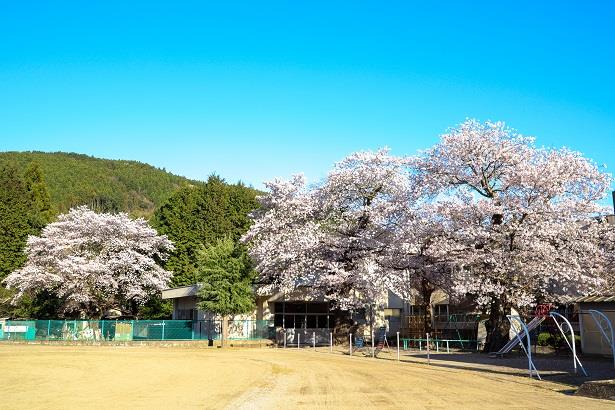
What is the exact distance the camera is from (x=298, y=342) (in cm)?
4184

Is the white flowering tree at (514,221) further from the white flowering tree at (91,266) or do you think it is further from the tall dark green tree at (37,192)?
the tall dark green tree at (37,192)

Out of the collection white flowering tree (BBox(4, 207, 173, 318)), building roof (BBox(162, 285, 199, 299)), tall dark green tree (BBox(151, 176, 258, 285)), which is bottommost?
building roof (BBox(162, 285, 199, 299))

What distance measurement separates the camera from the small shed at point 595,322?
26.1m

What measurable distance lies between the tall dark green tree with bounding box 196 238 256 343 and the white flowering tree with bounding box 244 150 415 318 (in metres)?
1.48

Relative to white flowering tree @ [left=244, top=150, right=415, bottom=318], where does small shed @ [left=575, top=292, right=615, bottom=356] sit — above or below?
below

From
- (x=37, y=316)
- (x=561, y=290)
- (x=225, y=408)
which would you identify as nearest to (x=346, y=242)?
(x=561, y=290)

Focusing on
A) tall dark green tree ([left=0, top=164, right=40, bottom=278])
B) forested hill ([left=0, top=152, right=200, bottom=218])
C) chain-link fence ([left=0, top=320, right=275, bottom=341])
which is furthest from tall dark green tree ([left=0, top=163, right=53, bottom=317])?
forested hill ([left=0, top=152, right=200, bottom=218])

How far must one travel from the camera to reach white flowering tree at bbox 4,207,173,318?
4791 cm

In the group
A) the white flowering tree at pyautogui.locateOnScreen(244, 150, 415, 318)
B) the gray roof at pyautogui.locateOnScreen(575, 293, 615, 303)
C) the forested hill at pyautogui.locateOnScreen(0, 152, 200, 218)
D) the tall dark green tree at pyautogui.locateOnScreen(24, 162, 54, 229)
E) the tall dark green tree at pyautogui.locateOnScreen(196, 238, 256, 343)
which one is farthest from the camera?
the forested hill at pyautogui.locateOnScreen(0, 152, 200, 218)

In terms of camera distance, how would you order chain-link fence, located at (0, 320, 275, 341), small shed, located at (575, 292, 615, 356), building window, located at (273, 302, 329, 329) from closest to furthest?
small shed, located at (575, 292, 615, 356) → chain-link fence, located at (0, 320, 275, 341) → building window, located at (273, 302, 329, 329)

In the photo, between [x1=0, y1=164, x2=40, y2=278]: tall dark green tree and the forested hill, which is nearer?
[x1=0, y1=164, x2=40, y2=278]: tall dark green tree

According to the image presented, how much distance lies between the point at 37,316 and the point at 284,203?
91.9 ft

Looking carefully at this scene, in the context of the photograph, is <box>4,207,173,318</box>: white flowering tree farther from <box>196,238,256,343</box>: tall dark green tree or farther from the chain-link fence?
<box>196,238,256,343</box>: tall dark green tree

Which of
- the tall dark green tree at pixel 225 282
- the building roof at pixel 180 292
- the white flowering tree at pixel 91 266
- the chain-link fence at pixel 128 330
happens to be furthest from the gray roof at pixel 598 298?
the white flowering tree at pixel 91 266
